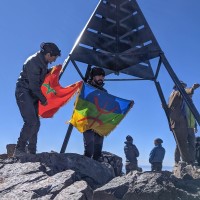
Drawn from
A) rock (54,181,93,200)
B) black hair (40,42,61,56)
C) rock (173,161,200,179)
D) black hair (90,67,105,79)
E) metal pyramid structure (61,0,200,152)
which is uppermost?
metal pyramid structure (61,0,200,152)

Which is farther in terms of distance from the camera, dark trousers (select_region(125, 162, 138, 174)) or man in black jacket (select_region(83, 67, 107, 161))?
dark trousers (select_region(125, 162, 138, 174))

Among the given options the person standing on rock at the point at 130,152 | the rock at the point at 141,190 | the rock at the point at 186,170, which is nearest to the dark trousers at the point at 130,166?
the person standing on rock at the point at 130,152

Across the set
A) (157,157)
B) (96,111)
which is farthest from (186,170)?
(157,157)

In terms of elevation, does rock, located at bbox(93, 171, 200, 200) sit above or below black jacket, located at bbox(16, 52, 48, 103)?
below

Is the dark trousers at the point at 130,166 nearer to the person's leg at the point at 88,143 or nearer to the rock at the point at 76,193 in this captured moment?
the person's leg at the point at 88,143

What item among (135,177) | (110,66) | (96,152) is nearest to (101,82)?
(96,152)

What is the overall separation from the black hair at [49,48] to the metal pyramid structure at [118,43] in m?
2.19

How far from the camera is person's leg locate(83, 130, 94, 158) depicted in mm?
6801

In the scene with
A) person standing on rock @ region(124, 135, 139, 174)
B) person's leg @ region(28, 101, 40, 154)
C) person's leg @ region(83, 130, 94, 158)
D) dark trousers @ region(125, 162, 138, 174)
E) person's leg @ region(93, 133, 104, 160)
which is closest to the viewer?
person's leg @ region(28, 101, 40, 154)

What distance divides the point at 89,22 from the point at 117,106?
95.1 inches

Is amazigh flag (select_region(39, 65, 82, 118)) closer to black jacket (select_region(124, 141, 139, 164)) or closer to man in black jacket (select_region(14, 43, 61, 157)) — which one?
man in black jacket (select_region(14, 43, 61, 157))

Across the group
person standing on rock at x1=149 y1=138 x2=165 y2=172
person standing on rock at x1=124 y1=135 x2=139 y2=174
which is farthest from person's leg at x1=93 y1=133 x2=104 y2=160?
person standing on rock at x1=124 y1=135 x2=139 y2=174

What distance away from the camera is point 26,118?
6.19 meters

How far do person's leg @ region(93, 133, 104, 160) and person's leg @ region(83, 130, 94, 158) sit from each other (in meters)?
0.23
